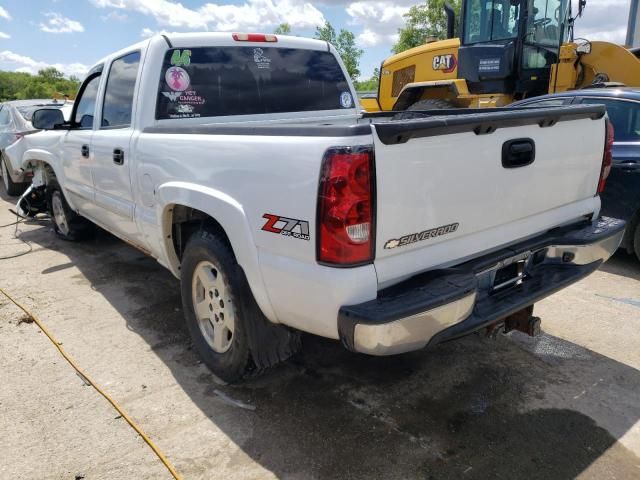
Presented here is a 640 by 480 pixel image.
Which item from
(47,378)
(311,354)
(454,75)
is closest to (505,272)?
(311,354)

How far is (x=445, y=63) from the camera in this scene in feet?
32.6

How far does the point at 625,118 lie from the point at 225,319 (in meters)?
4.46

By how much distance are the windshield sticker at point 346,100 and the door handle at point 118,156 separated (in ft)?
5.91

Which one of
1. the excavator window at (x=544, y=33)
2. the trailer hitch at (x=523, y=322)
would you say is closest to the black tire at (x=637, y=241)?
the trailer hitch at (x=523, y=322)

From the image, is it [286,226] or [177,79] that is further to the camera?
[177,79]

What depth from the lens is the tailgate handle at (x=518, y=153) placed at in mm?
2606

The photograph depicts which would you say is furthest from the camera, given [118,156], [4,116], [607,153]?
[4,116]

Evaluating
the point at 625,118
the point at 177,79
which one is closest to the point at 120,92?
the point at 177,79

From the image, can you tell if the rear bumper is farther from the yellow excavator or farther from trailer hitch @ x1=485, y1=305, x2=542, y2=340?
the yellow excavator

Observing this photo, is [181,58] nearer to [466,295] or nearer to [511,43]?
[466,295]

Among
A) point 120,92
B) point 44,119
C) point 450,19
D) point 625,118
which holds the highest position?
point 450,19

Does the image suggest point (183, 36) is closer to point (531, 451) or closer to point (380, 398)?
point (380, 398)

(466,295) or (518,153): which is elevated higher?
(518,153)

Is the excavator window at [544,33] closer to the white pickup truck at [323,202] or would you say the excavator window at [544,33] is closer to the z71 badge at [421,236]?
the white pickup truck at [323,202]
